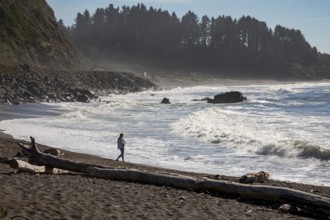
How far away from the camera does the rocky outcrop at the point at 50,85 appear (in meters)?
44.5

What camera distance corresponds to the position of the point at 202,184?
11258 mm

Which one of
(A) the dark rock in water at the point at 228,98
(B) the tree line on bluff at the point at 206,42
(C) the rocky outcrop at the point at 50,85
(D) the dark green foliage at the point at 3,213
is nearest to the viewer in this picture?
(D) the dark green foliage at the point at 3,213

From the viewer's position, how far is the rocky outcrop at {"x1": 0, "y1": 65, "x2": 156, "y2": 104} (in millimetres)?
44469

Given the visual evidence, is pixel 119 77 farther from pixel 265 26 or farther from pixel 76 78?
pixel 265 26

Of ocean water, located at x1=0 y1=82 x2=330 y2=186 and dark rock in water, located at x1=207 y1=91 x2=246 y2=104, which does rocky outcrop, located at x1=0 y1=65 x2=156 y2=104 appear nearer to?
ocean water, located at x1=0 y1=82 x2=330 y2=186

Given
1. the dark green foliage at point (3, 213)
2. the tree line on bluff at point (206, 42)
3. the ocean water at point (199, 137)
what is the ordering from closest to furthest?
the dark green foliage at point (3, 213) < the ocean water at point (199, 137) < the tree line on bluff at point (206, 42)

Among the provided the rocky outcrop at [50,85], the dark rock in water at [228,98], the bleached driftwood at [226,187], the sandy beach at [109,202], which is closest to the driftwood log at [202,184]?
the bleached driftwood at [226,187]

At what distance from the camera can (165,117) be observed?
119 ft

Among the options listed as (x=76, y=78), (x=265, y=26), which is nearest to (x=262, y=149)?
(x=76, y=78)

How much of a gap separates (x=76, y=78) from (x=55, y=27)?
21.7m

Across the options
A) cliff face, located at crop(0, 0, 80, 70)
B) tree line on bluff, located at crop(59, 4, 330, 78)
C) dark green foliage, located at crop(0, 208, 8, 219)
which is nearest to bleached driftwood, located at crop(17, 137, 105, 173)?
dark green foliage, located at crop(0, 208, 8, 219)

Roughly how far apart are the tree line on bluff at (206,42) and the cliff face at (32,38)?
163 feet

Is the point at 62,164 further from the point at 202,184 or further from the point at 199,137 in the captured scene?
the point at 199,137

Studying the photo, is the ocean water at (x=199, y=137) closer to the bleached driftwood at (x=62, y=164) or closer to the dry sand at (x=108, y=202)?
the bleached driftwood at (x=62, y=164)
